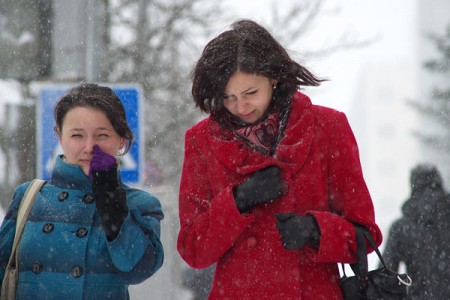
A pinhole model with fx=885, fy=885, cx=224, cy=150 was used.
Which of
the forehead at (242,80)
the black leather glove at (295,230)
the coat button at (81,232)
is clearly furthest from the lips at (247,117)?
the coat button at (81,232)

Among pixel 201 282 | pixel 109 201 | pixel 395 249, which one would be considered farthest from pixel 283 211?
pixel 201 282

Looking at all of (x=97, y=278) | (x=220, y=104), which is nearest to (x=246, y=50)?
(x=220, y=104)

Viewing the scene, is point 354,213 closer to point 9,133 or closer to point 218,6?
point 9,133

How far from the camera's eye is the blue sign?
5.84m

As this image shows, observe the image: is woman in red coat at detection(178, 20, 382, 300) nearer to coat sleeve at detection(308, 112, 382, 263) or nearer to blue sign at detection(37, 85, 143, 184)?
coat sleeve at detection(308, 112, 382, 263)

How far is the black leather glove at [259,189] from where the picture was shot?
321cm

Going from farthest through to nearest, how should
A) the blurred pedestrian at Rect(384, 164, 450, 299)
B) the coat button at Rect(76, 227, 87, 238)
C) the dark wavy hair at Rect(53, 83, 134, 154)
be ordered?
1. the blurred pedestrian at Rect(384, 164, 450, 299)
2. the dark wavy hair at Rect(53, 83, 134, 154)
3. the coat button at Rect(76, 227, 87, 238)

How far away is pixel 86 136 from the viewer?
3459 millimetres

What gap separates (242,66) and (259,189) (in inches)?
20.0

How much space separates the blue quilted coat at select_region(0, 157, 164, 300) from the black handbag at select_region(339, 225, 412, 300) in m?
0.74

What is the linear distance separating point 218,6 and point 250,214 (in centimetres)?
1104

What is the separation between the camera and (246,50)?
11.3ft

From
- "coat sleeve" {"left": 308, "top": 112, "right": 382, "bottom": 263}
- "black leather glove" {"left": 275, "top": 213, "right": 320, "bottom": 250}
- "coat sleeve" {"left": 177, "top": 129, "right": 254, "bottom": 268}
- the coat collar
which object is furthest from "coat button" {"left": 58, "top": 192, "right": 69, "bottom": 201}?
"coat sleeve" {"left": 308, "top": 112, "right": 382, "bottom": 263}

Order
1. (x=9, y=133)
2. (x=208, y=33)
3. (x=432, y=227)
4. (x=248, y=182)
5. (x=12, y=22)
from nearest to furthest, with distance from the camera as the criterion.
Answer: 1. (x=248, y=182)
2. (x=432, y=227)
3. (x=12, y=22)
4. (x=9, y=133)
5. (x=208, y=33)
